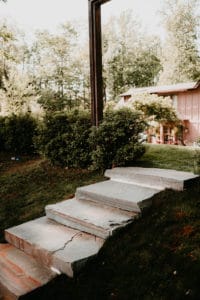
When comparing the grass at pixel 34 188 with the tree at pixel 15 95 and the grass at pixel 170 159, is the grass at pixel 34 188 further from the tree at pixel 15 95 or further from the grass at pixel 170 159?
the tree at pixel 15 95

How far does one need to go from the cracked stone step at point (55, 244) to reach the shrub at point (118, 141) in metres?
2.06

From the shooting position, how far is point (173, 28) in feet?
94.5

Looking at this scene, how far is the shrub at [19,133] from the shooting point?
1045cm

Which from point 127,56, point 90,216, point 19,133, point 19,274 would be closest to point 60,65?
point 127,56

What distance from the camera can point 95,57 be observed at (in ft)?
21.7

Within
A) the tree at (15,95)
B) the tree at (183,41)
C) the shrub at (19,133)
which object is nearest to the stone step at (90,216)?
the shrub at (19,133)

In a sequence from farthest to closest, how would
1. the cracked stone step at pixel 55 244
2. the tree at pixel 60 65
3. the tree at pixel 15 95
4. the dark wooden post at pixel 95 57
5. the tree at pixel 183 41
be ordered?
1. the tree at pixel 60 65
2. the tree at pixel 183 41
3. the tree at pixel 15 95
4. the dark wooden post at pixel 95 57
5. the cracked stone step at pixel 55 244

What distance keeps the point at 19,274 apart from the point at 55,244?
0.55 meters

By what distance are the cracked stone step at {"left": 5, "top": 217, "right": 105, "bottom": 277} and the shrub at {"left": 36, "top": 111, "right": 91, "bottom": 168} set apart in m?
2.45

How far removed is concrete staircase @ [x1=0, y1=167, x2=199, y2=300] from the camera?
326cm

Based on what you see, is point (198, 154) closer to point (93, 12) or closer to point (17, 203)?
point (17, 203)

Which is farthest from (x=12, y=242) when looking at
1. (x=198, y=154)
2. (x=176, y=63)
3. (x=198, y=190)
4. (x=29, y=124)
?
(x=176, y=63)

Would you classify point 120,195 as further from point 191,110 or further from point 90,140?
point 191,110

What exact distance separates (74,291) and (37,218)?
1.90 metres
